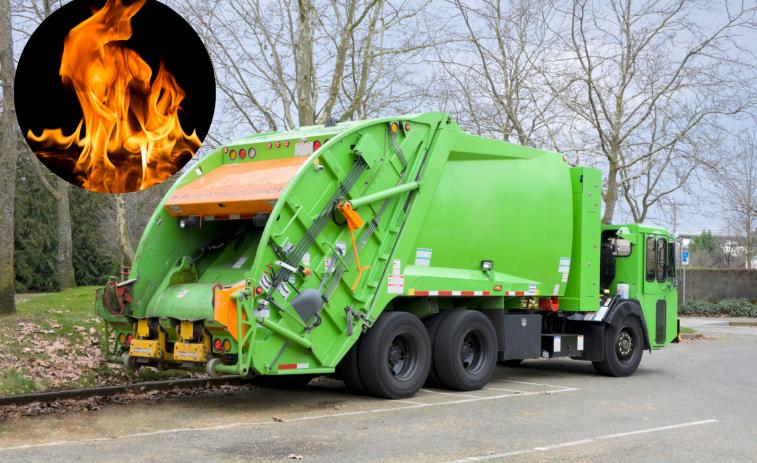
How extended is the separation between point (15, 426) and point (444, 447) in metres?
3.98

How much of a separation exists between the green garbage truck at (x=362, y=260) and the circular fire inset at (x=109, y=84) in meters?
1.47

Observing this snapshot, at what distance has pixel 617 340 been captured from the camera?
11.7 metres

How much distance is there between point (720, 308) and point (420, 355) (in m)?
23.8

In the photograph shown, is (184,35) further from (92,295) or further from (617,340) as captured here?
(617,340)

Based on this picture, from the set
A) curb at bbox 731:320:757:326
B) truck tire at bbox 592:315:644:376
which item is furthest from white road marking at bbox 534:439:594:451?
curb at bbox 731:320:757:326

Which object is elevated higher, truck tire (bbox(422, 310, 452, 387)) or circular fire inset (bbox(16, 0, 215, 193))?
circular fire inset (bbox(16, 0, 215, 193))

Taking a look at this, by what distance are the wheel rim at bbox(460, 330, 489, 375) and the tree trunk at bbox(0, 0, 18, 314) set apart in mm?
6917

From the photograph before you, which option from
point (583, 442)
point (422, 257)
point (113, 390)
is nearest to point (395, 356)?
point (422, 257)

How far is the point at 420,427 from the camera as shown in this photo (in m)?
7.18

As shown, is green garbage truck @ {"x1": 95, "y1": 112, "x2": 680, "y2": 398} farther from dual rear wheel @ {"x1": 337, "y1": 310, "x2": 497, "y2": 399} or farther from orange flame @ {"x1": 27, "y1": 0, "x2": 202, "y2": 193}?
orange flame @ {"x1": 27, "y1": 0, "x2": 202, "y2": 193}

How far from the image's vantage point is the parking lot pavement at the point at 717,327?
834 inches

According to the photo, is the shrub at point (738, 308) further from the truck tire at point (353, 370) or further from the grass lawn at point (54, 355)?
the grass lawn at point (54, 355)

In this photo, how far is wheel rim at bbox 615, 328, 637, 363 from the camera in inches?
465

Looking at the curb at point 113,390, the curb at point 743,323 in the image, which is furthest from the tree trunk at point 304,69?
the curb at point 743,323
